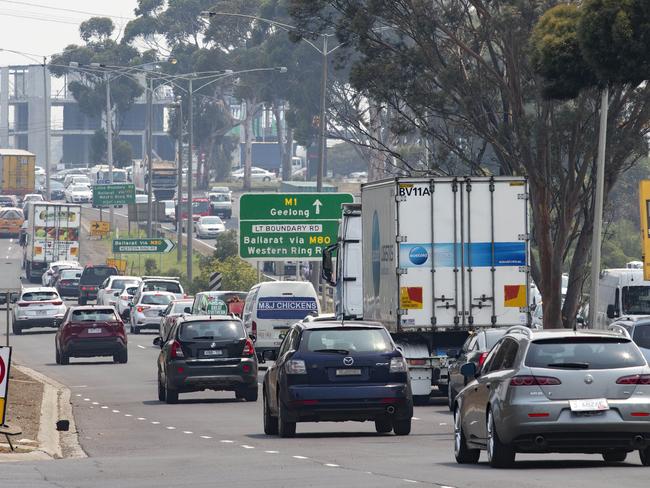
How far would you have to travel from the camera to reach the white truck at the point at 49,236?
88.1 m

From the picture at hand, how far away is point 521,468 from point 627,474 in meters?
1.26

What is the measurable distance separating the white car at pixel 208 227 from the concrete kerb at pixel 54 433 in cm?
7616

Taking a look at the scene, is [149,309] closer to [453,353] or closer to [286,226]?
[286,226]

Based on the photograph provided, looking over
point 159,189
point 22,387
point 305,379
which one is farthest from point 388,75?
point 159,189

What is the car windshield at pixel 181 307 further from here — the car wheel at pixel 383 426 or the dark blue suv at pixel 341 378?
the dark blue suv at pixel 341 378

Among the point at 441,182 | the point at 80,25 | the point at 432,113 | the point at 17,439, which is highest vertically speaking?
the point at 80,25

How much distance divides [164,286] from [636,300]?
26381mm

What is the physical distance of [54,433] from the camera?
23.2 meters

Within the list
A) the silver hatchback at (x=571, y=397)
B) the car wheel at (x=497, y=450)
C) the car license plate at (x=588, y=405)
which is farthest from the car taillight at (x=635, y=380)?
the car wheel at (x=497, y=450)

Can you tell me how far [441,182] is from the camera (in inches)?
1101

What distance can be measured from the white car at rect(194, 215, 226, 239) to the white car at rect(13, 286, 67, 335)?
51193 mm

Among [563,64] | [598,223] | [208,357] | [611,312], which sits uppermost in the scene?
[563,64]

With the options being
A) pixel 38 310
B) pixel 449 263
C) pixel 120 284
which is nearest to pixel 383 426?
pixel 449 263

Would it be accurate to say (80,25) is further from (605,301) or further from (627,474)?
(627,474)
